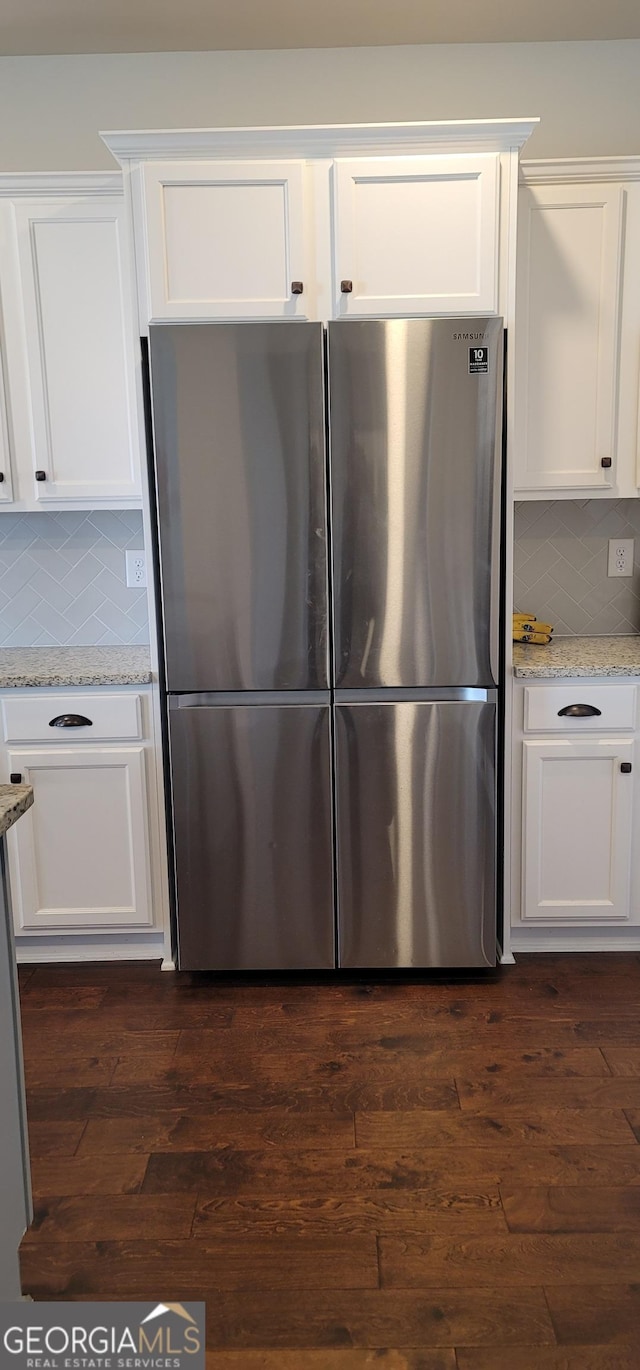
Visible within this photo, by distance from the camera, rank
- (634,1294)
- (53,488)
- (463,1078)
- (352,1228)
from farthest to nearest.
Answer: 1. (53,488)
2. (463,1078)
3. (352,1228)
4. (634,1294)

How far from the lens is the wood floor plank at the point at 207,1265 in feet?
5.50

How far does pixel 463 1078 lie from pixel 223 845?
34.7 inches

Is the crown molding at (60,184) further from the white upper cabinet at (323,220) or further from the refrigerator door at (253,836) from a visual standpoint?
the refrigerator door at (253,836)

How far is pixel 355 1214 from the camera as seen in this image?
1847 mm

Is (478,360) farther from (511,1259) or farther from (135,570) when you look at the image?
(511,1259)

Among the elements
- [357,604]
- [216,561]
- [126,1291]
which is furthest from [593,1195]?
[216,561]

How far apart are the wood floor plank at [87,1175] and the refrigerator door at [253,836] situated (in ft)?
2.53

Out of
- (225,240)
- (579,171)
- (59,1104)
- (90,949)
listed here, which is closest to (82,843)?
(90,949)

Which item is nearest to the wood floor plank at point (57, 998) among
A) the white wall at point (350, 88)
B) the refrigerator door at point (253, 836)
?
the refrigerator door at point (253, 836)

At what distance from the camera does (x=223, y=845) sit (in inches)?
106

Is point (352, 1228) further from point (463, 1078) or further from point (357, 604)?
point (357, 604)

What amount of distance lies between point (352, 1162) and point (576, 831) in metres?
1.19

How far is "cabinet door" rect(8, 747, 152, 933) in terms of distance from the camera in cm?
277

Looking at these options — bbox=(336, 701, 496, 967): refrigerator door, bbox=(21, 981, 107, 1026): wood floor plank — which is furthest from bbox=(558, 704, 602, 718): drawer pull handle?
bbox=(21, 981, 107, 1026): wood floor plank
